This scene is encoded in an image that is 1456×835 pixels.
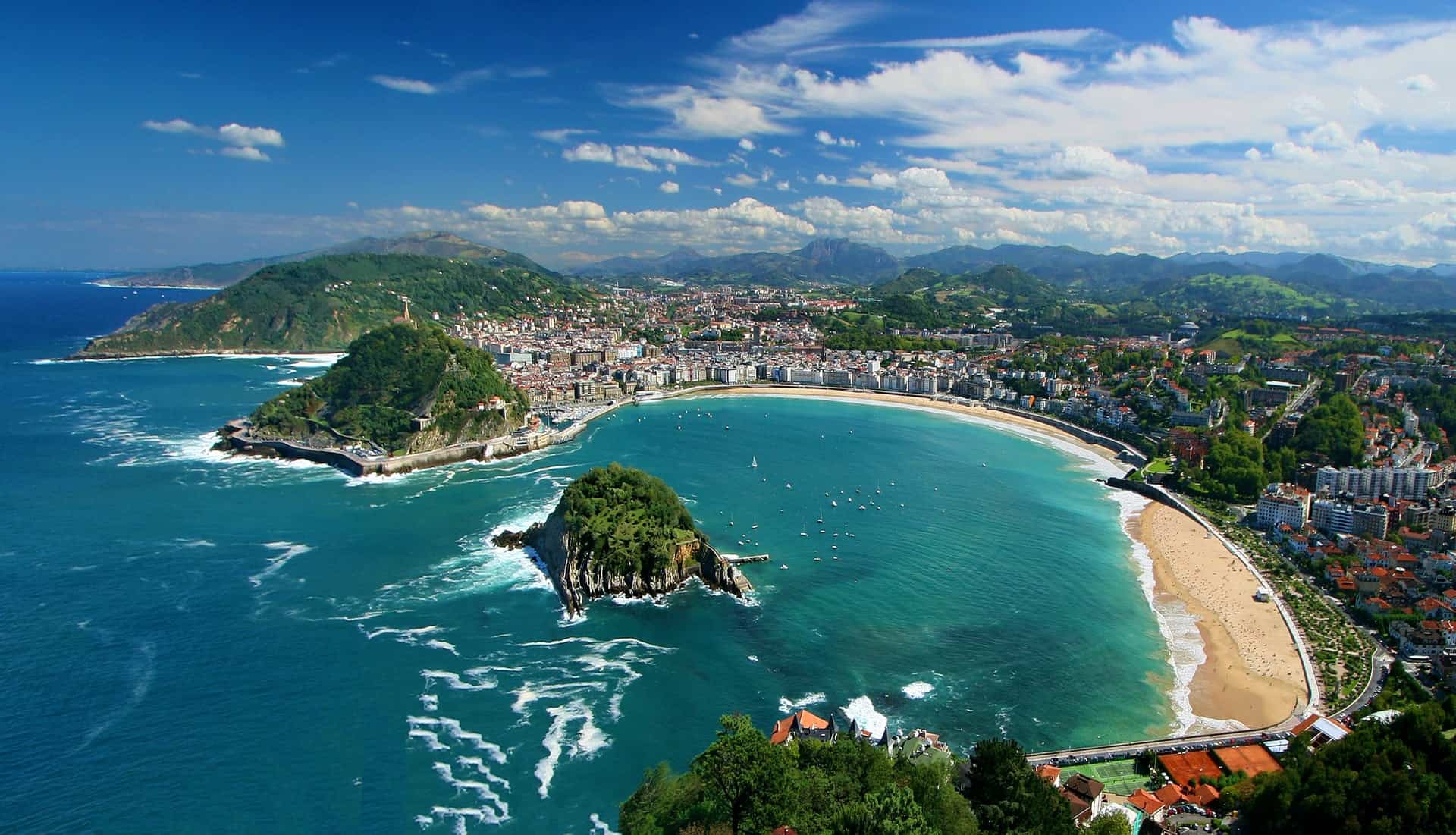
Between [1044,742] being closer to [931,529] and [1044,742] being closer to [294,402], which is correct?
[931,529]

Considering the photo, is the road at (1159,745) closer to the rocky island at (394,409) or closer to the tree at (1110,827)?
the tree at (1110,827)

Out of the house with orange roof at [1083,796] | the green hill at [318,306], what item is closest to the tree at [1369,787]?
the house with orange roof at [1083,796]

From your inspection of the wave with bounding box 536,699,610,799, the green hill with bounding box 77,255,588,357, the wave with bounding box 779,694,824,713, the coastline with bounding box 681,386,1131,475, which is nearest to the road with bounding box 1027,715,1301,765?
the wave with bounding box 779,694,824,713

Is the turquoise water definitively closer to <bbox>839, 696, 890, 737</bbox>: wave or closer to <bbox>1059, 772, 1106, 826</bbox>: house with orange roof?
<bbox>839, 696, 890, 737</bbox>: wave

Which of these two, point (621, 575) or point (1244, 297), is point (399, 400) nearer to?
point (621, 575)

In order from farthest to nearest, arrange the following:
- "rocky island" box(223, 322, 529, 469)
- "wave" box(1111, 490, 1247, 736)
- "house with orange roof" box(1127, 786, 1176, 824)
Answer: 1. "rocky island" box(223, 322, 529, 469)
2. "wave" box(1111, 490, 1247, 736)
3. "house with orange roof" box(1127, 786, 1176, 824)
